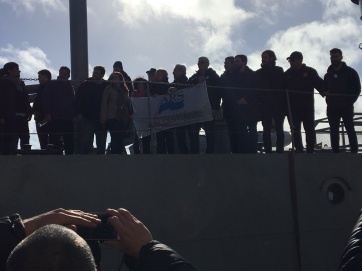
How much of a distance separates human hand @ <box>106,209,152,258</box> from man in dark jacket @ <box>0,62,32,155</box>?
550 cm

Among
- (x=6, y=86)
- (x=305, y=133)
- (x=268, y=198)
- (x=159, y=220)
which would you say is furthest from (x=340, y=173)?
(x=6, y=86)

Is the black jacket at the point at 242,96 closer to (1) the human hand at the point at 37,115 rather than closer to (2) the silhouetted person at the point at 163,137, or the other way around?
(2) the silhouetted person at the point at 163,137

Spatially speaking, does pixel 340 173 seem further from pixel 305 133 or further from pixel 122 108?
pixel 122 108

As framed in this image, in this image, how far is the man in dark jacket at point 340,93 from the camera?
852cm

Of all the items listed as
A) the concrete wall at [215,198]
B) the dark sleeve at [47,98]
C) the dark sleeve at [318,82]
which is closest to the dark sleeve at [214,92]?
the concrete wall at [215,198]

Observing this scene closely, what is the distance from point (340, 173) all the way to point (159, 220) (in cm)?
292

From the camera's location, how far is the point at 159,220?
278 inches

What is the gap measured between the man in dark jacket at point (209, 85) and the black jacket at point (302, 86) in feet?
3.64

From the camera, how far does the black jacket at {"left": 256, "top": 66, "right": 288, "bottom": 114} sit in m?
8.27

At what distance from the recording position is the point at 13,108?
24.2ft

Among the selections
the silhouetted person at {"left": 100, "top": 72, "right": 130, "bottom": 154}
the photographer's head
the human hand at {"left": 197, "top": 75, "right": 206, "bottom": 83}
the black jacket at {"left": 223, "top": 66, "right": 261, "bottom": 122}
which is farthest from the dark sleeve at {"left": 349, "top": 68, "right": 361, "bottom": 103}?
the photographer's head

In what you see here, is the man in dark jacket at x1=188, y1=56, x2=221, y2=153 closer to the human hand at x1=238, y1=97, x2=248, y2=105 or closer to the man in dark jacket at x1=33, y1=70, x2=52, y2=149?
the human hand at x1=238, y1=97, x2=248, y2=105

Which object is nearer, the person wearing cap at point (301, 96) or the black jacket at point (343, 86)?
the person wearing cap at point (301, 96)

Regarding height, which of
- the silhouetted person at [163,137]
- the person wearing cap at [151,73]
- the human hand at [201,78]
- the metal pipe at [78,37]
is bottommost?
the silhouetted person at [163,137]
